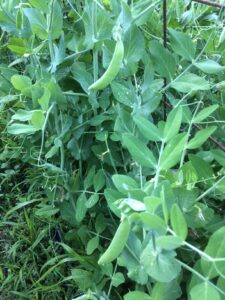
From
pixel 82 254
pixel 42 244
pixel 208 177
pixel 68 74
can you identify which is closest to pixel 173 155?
pixel 208 177

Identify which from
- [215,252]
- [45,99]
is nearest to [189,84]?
[45,99]

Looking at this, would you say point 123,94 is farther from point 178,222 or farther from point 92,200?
point 178,222

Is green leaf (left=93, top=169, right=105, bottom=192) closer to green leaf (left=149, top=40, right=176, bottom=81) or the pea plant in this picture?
the pea plant

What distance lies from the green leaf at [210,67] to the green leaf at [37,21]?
335mm

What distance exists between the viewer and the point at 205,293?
0.58 meters

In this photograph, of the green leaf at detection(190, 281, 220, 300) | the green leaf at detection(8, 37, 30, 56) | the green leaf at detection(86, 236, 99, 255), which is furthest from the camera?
the green leaf at detection(86, 236, 99, 255)

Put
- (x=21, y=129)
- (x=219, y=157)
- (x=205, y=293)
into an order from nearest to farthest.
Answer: (x=205, y=293) < (x=219, y=157) < (x=21, y=129)

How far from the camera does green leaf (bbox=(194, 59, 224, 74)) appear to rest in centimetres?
87

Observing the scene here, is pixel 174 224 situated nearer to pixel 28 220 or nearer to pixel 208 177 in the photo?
pixel 208 177

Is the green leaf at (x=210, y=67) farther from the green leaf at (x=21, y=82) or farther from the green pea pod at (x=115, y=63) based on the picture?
the green leaf at (x=21, y=82)

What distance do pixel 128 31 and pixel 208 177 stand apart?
0.33 meters

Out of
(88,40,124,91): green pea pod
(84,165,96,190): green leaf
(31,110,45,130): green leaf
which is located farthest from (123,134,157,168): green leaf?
(84,165,96,190): green leaf

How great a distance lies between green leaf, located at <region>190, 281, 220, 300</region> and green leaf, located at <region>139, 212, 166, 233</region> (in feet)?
0.29

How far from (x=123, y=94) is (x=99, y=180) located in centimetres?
24
